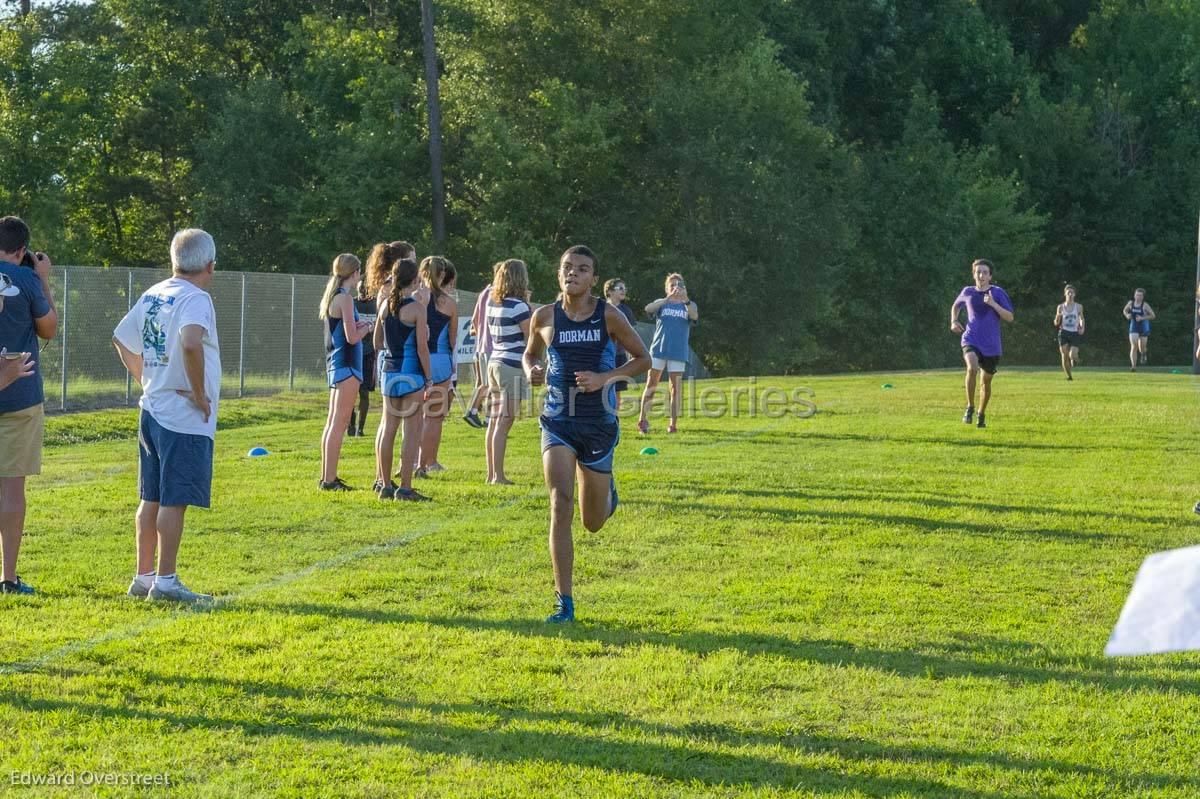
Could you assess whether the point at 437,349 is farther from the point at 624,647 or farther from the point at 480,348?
the point at 624,647

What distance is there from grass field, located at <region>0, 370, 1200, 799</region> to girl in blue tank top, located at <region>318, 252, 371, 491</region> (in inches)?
15.1

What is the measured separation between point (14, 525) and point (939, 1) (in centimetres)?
5611

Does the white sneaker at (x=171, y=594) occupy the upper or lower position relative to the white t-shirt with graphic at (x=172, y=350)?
lower

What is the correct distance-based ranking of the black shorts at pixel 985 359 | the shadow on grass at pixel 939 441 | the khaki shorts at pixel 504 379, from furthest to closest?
the black shorts at pixel 985 359, the shadow on grass at pixel 939 441, the khaki shorts at pixel 504 379

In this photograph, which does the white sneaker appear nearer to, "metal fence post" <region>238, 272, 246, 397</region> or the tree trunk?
"metal fence post" <region>238, 272, 246, 397</region>

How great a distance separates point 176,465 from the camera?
22.8ft

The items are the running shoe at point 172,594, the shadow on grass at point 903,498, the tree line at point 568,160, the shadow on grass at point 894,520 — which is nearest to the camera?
the running shoe at point 172,594

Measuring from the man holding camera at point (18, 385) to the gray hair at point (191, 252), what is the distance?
74 cm

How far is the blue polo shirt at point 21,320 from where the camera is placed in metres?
7.03

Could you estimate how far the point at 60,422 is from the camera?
57.5 ft

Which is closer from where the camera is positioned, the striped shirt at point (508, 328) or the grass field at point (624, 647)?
the grass field at point (624, 647)

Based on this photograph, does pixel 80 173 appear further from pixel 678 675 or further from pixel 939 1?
pixel 678 675

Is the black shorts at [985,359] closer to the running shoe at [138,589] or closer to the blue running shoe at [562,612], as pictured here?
the blue running shoe at [562,612]

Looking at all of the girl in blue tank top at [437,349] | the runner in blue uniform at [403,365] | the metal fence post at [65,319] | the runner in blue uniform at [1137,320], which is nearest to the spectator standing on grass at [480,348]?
the girl in blue tank top at [437,349]
